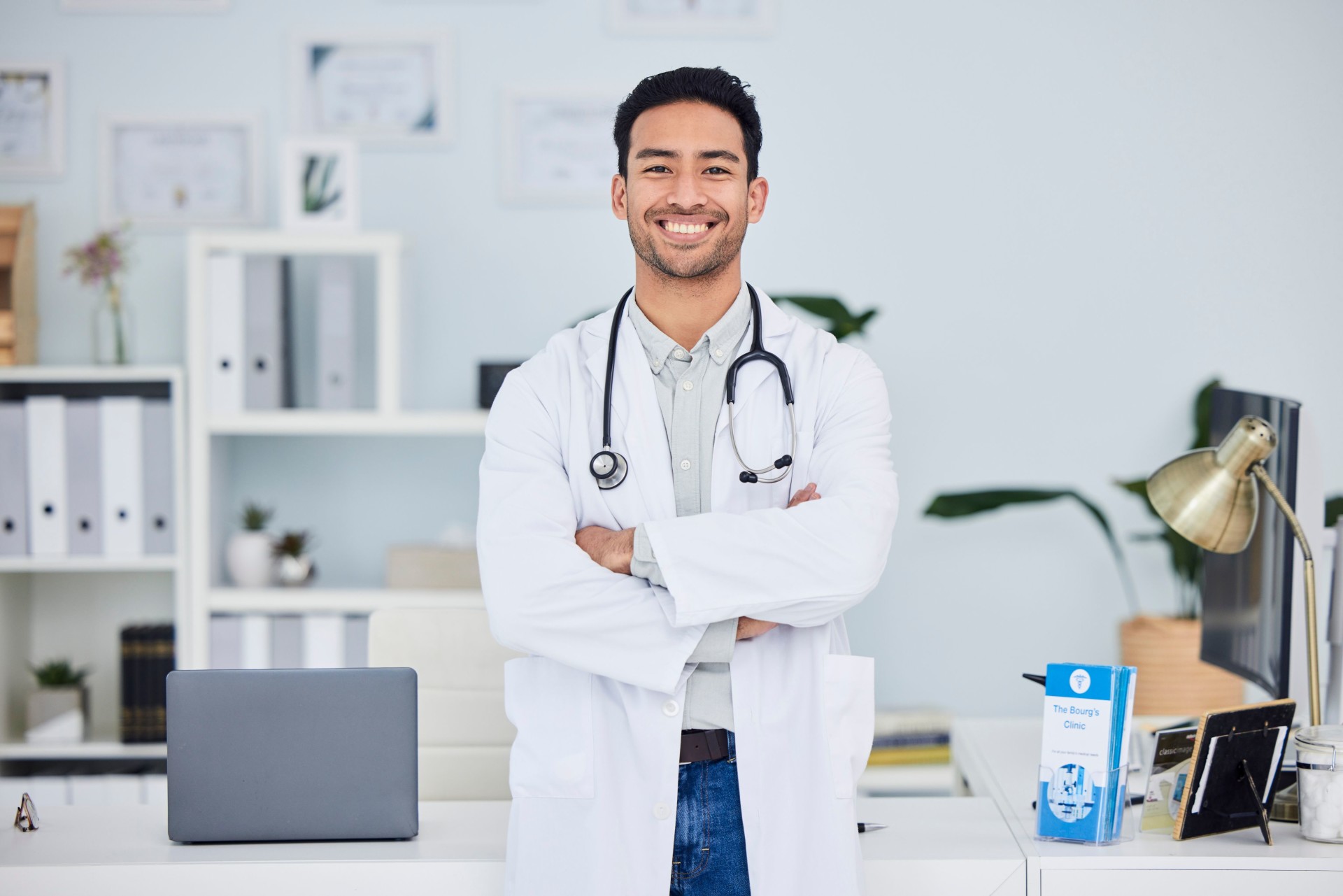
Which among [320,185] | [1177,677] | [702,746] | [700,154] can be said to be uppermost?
[320,185]

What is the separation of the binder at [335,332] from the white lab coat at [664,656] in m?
1.51

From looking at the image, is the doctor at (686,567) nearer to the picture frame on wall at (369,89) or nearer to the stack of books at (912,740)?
the stack of books at (912,740)

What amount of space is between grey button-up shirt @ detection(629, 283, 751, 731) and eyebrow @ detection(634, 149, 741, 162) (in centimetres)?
18

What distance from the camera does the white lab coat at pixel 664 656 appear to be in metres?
1.43

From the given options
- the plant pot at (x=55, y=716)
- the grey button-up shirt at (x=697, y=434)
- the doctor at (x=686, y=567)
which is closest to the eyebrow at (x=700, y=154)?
the doctor at (x=686, y=567)

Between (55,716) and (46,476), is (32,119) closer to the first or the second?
(46,476)

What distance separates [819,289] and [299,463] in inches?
56.5

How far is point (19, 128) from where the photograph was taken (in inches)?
123

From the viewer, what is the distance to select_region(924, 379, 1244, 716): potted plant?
280cm

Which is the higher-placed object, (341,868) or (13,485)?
(13,485)

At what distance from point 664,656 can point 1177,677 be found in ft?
6.01

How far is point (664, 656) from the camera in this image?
1.43 m

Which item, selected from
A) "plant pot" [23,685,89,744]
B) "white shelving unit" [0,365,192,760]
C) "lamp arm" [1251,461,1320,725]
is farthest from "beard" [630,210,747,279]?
"plant pot" [23,685,89,744]

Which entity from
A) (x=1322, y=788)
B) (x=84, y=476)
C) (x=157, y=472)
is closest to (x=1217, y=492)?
(x=1322, y=788)
